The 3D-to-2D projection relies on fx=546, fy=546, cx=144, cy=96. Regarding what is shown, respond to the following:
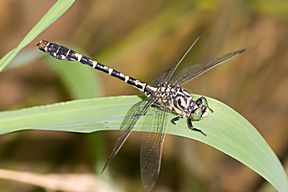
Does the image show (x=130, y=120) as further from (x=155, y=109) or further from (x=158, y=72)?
(x=158, y=72)

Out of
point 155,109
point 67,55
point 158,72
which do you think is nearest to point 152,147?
point 155,109

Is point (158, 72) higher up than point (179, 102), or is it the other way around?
point (158, 72)

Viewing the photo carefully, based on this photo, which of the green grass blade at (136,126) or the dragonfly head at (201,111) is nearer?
the green grass blade at (136,126)

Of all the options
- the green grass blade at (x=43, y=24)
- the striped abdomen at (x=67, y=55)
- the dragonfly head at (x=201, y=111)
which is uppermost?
the striped abdomen at (x=67, y=55)

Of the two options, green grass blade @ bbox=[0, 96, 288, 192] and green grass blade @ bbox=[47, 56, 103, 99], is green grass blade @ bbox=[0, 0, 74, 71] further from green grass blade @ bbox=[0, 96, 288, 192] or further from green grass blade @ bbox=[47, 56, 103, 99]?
green grass blade @ bbox=[47, 56, 103, 99]

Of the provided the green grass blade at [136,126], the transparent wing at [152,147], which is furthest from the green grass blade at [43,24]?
the transparent wing at [152,147]

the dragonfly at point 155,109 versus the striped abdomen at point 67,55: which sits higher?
the striped abdomen at point 67,55

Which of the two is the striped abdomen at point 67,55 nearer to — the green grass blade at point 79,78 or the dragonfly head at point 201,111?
the green grass blade at point 79,78

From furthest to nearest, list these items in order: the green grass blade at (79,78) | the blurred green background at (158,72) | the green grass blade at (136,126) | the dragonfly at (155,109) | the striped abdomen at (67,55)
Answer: the blurred green background at (158,72) < the green grass blade at (79,78) < the striped abdomen at (67,55) < the dragonfly at (155,109) < the green grass blade at (136,126)
